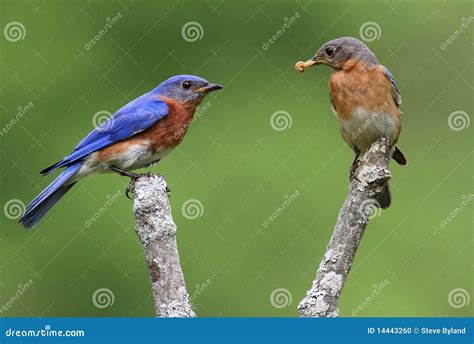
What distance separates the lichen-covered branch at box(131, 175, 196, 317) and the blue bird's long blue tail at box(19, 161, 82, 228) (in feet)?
5.72

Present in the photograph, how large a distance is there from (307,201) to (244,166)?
0.84 metres

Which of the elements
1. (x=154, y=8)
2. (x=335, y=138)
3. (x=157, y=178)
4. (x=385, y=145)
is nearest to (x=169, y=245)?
(x=157, y=178)

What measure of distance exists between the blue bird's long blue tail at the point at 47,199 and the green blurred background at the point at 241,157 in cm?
207

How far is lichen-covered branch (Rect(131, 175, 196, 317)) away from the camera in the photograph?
225 inches

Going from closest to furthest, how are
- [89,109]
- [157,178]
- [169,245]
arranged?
[169,245], [157,178], [89,109]

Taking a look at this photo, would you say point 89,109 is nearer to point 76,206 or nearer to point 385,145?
point 76,206

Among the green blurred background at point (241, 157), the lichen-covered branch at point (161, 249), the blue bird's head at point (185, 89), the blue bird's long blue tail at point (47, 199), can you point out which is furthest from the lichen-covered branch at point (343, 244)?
the green blurred background at point (241, 157)

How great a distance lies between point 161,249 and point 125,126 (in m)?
2.54

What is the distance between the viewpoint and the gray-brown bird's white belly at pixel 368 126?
8062 mm

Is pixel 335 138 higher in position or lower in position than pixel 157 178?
higher

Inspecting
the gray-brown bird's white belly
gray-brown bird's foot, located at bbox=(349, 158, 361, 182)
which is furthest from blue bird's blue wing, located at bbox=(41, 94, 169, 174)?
gray-brown bird's foot, located at bbox=(349, 158, 361, 182)

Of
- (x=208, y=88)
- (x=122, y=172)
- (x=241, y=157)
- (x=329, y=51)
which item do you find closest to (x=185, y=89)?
(x=208, y=88)

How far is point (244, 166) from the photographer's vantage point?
10.7 m

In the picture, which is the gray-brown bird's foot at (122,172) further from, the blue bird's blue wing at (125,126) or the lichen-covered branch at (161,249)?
the lichen-covered branch at (161,249)
